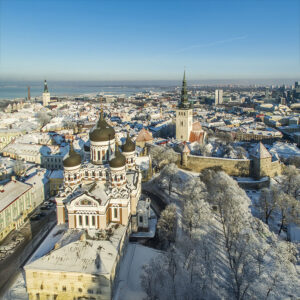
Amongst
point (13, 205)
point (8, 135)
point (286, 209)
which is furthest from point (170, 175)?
point (8, 135)

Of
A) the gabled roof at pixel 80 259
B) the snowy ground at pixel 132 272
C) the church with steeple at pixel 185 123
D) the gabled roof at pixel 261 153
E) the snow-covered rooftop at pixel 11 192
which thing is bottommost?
the snowy ground at pixel 132 272

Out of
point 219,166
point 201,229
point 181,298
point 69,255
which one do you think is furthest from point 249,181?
point 69,255

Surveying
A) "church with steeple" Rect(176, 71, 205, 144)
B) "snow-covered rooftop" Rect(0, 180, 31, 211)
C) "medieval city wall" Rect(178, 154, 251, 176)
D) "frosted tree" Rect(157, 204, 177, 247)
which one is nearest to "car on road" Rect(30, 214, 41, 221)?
"snow-covered rooftop" Rect(0, 180, 31, 211)

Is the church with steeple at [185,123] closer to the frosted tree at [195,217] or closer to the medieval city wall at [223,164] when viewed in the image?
the medieval city wall at [223,164]

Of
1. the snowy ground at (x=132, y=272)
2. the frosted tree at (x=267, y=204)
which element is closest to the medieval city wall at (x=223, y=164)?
the frosted tree at (x=267, y=204)

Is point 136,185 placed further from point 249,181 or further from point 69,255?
point 249,181
